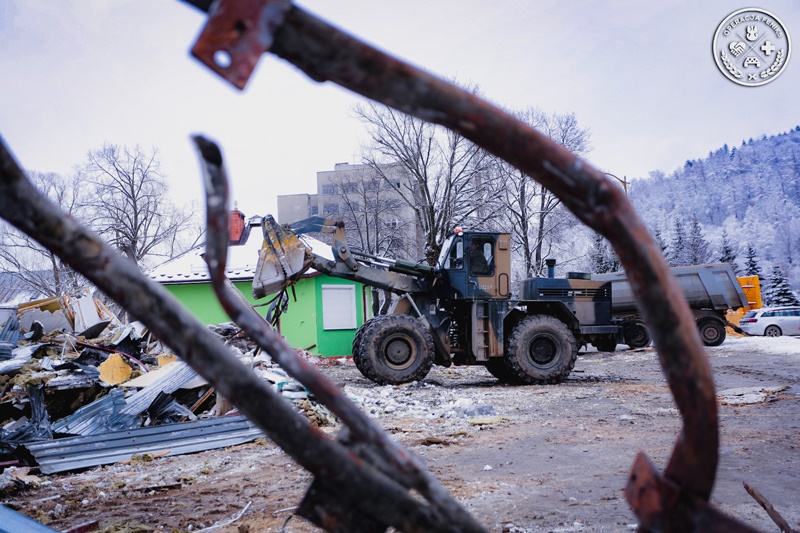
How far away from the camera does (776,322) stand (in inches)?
996

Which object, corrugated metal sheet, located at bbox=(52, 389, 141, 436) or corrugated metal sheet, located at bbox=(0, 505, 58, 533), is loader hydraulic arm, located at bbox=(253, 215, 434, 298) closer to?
corrugated metal sheet, located at bbox=(52, 389, 141, 436)

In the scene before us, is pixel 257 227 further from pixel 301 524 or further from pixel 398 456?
pixel 398 456

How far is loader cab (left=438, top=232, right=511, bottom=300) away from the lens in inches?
479

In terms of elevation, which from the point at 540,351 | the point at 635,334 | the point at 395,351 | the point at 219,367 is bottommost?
the point at 635,334

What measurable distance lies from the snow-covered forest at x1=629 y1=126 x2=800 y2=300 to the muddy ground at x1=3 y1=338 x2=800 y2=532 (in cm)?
10360

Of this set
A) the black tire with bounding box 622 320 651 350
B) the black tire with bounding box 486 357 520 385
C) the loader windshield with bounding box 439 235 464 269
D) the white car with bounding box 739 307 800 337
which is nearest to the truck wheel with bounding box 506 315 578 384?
the black tire with bounding box 486 357 520 385

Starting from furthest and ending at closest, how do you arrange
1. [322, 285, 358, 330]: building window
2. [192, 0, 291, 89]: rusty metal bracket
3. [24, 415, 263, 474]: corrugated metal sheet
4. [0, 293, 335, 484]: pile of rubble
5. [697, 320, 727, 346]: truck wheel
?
1. [322, 285, 358, 330]: building window
2. [697, 320, 727, 346]: truck wheel
3. [0, 293, 335, 484]: pile of rubble
4. [24, 415, 263, 474]: corrugated metal sheet
5. [192, 0, 291, 89]: rusty metal bracket

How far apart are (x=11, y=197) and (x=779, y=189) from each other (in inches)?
6240

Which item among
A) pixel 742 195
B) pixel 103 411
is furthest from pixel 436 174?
pixel 742 195

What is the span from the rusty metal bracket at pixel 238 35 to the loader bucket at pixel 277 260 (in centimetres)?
1023

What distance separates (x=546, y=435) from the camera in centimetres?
693

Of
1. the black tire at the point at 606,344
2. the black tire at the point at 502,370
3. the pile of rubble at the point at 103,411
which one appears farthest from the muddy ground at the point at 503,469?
the black tire at the point at 606,344

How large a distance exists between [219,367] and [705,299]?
23094 millimetres

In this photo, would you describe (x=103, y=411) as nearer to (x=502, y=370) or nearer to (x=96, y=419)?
(x=96, y=419)
